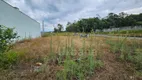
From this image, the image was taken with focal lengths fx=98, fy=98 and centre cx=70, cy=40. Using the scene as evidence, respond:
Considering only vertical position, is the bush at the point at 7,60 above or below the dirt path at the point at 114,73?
above

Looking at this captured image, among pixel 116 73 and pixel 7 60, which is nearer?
pixel 116 73

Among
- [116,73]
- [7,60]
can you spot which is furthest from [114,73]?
[7,60]

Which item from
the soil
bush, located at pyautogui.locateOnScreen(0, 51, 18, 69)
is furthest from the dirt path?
bush, located at pyautogui.locateOnScreen(0, 51, 18, 69)

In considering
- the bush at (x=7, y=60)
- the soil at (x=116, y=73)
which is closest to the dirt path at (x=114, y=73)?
the soil at (x=116, y=73)

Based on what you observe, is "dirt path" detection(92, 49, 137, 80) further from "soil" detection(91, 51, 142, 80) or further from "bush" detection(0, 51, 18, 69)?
"bush" detection(0, 51, 18, 69)

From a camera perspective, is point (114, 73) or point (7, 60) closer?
point (114, 73)

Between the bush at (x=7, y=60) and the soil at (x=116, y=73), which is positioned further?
the bush at (x=7, y=60)

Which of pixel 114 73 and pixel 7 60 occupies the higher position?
pixel 7 60

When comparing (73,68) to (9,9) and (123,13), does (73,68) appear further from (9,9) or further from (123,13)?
(123,13)

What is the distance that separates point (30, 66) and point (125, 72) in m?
2.08

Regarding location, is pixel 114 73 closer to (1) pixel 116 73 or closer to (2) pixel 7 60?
(1) pixel 116 73

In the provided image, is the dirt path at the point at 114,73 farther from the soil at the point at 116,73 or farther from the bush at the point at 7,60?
the bush at the point at 7,60

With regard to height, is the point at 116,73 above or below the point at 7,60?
below

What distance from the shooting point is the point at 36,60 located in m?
2.60
